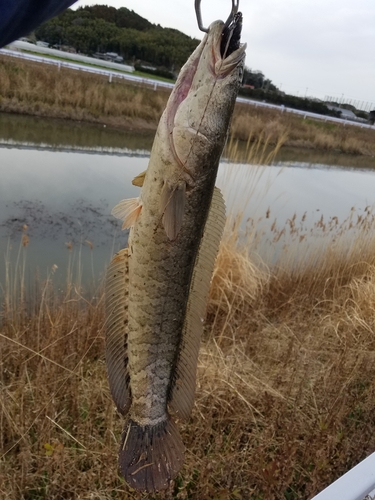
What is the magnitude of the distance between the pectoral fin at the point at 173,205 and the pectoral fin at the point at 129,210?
0.11 metres

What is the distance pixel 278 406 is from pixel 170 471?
173 cm

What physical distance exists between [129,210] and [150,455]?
0.81m

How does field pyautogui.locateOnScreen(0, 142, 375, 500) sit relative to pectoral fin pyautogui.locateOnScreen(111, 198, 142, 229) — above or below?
below

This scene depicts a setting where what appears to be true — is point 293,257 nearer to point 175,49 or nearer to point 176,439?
point 176,439

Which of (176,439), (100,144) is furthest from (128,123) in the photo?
(176,439)

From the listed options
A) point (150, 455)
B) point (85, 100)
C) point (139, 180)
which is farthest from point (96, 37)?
point (150, 455)

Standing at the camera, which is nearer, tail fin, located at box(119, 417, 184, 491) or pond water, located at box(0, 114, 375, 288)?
tail fin, located at box(119, 417, 184, 491)

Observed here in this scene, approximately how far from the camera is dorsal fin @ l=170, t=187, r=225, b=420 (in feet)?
4.23

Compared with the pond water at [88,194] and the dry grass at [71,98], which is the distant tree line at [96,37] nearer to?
the dry grass at [71,98]

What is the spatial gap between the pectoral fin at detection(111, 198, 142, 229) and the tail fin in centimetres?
69

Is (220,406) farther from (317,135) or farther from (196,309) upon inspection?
(317,135)

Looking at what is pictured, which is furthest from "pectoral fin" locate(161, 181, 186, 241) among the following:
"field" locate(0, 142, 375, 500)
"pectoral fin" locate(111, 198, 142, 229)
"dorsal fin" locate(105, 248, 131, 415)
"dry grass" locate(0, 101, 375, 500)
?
"dry grass" locate(0, 101, 375, 500)

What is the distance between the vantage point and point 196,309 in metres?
1.36

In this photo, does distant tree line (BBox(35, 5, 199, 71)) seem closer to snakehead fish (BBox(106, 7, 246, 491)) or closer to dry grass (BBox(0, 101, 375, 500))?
dry grass (BBox(0, 101, 375, 500))
